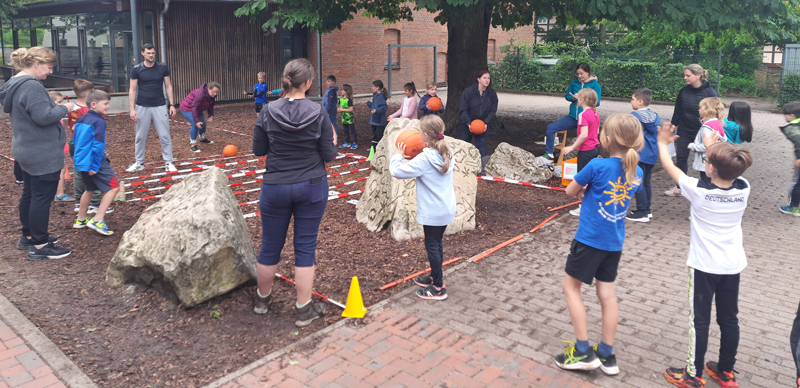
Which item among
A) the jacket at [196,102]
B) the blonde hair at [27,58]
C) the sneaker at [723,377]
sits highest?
the blonde hair at [27,58]

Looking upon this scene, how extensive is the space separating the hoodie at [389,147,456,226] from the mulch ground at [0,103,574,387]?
2.83 ft

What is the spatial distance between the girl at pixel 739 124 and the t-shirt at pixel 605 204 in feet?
13.8

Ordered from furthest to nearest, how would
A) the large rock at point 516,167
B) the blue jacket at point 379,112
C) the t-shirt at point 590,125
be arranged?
the blue jacket at point 379,112 → the large rock at point 516,167 → the t-shirt at point 590,125

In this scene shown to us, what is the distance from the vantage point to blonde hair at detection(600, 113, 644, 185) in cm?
412

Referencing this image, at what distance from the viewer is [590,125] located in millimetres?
7957

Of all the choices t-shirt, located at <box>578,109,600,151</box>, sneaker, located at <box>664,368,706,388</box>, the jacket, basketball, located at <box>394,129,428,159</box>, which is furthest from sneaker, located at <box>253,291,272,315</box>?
the jacket

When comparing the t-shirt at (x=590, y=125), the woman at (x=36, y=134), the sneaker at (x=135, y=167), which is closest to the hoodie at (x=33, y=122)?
the woman at (x=36, y=134)

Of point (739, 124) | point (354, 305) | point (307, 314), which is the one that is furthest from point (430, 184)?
point (739, 124)

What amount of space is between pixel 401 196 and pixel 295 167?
268cm

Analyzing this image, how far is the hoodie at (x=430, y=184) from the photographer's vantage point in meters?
5.05

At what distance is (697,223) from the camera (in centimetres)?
407

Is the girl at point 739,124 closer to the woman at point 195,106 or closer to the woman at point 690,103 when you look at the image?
the woman at point 690,103

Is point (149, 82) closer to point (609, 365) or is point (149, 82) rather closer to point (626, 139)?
point (626, 139)

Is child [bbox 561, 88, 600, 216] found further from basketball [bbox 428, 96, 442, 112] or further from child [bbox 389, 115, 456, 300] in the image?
basketball [bbox 428, 96, 442, 112]
